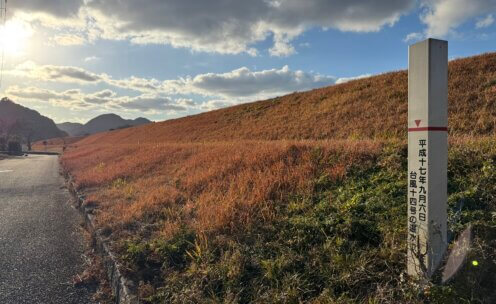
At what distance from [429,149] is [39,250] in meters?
6.19

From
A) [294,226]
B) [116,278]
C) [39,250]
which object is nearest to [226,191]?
[294,226]

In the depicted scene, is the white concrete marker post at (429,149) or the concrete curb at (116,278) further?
the concrete curb at (116,278)

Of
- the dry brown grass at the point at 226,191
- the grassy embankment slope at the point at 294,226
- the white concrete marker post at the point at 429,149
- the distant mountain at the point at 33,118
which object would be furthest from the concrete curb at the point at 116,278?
the distant mountain at the point at 33,118

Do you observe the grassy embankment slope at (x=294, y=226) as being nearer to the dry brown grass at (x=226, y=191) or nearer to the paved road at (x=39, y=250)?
the dry brown grass at (x=226, y=191)

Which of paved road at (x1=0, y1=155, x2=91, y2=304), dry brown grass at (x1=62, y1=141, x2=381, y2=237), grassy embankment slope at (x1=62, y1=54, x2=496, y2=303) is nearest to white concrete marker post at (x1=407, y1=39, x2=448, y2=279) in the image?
grassy embankment slope at (x1=62, y1=54, x2=496, y2=303)

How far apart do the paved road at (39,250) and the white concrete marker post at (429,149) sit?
12.6 ft

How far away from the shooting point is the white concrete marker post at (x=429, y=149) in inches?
119

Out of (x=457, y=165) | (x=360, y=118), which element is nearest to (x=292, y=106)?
(x=360, y=118)

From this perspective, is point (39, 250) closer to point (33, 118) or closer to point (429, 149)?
point (429, 149)

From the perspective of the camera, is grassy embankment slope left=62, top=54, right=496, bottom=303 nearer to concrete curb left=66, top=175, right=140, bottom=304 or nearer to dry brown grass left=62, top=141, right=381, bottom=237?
dry brown grass left=62, top=141, right=381, bottom=237

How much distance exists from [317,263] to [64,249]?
183 inches

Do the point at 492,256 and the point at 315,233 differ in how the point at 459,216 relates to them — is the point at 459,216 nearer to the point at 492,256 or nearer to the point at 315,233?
the point at 492,256

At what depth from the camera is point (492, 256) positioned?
3.18 metres

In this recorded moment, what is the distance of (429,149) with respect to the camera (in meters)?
3.03
